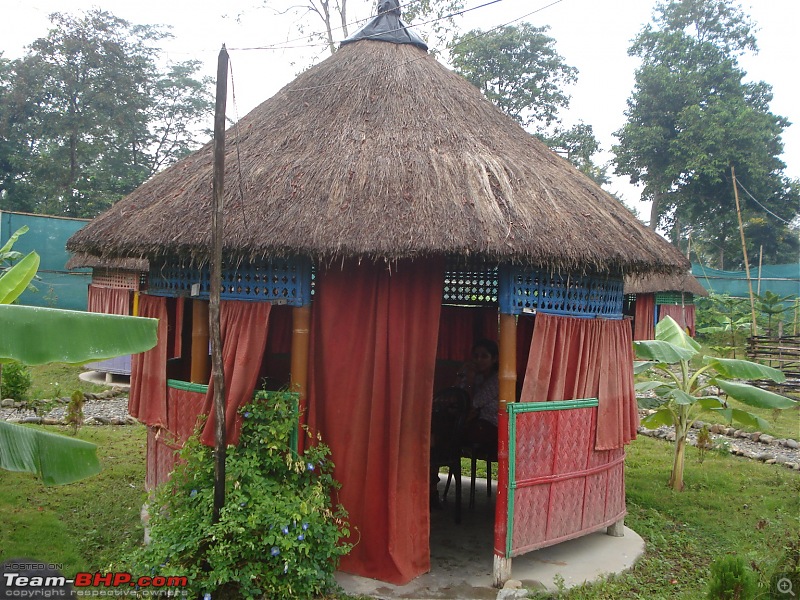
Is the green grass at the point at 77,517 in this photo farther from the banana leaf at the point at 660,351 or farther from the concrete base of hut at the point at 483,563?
the banana leaf at the point at 660,351

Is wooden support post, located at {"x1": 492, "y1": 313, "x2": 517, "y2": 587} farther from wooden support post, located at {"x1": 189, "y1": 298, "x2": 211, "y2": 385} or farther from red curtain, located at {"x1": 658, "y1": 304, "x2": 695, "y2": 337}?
red curtain, located at {"x1": 658, "y1": 304, "x2": 695, "y2": 337}

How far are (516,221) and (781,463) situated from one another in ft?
24.0

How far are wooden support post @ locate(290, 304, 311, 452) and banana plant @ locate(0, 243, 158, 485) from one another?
4.54ft

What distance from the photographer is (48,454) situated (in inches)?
168

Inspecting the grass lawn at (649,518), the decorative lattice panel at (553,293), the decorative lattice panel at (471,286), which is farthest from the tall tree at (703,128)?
the decorative lattice panel at (553,293)

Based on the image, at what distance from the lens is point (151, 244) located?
17.5 feet

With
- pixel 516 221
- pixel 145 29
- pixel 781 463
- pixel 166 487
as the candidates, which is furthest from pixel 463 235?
pixel 145 29

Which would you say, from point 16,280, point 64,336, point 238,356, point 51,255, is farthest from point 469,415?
point 51,255

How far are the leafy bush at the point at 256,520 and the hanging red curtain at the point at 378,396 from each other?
245 millimetres

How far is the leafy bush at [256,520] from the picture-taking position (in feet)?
15.1

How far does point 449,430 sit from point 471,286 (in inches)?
81.4

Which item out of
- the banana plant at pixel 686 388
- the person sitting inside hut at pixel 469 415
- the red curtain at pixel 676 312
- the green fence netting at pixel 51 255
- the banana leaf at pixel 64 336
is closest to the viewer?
the banana leaf at pixel 64 336

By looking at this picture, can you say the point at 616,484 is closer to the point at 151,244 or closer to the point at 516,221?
the point at 516,221

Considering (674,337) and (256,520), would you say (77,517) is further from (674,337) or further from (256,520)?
(674,337)
